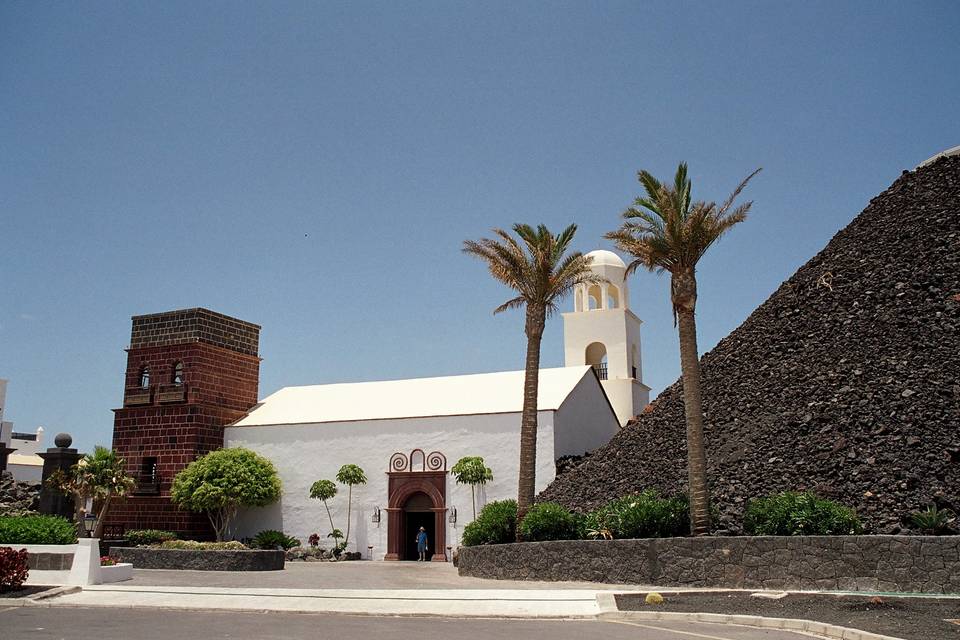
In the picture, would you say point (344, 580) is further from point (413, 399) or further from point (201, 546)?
point (413, 399)

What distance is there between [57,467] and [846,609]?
2574 centimetres

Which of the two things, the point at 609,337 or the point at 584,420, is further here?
the point at 609,337

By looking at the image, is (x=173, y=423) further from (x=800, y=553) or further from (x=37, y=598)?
(x=800, y=553)

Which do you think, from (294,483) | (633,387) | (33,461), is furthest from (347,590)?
(33,461)

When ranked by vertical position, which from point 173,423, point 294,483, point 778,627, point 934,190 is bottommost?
point 778,627

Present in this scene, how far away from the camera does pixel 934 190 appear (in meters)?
29.5

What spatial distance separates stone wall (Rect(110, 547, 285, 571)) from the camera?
2409cm

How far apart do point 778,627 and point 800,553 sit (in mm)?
5023

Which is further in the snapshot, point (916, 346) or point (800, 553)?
point (916, 346)

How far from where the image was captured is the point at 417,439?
110 ft

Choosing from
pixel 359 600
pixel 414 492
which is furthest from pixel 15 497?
pixel 359 600

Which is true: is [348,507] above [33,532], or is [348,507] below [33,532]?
above

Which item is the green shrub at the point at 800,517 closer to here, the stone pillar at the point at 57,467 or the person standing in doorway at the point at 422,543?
the person standing in doorway at the point at 422,543

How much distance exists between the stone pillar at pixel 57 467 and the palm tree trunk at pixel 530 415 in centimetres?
1629
